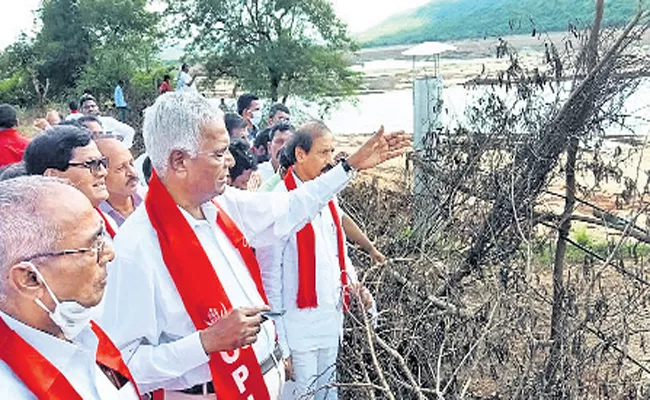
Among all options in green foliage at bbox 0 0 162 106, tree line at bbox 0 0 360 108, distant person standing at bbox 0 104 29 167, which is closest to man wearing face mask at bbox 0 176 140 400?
distant person standing at bbox 0 104 29 167

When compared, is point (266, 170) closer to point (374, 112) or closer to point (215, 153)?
point (215, 153)

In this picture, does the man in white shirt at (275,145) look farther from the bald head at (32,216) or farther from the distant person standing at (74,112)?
the bald head at (32,216)

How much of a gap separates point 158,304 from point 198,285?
13 centimetres

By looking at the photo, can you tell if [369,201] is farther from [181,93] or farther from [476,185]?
[181,93]

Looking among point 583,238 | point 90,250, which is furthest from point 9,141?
point 583,238

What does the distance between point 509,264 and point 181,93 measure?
7.58 feet

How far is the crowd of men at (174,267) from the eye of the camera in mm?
1572

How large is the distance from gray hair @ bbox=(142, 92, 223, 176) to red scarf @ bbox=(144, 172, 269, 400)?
11cm

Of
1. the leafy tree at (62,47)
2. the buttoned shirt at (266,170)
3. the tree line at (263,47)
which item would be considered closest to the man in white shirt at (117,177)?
the buttoned shirt at (266,170)

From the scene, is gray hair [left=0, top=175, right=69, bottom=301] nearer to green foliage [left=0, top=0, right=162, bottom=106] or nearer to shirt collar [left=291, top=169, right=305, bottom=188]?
shirt collar [left=291, top=169, right=305, bottom=188]

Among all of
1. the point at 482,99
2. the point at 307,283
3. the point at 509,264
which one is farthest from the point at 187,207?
the point at 482,99

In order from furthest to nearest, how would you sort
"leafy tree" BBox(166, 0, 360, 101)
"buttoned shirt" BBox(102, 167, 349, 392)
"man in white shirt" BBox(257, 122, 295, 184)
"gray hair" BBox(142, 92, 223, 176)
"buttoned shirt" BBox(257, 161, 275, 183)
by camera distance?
1. "leafy tree" BBox(166, 0, 360, 101)
2. "buttoned shirt" BBox(257, 161, 275, 183)
3. "man in white shirt" BBox(257, 122, 295, 184)
4. "gray hair" BBox(142, 92, 223, 176)
5. "buttoned shirt" BBox(102, 167, 349, 392)

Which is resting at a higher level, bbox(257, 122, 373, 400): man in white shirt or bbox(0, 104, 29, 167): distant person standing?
bbox(0, 104, 29, 167): distant person standing

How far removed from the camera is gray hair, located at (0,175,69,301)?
5.04ft
